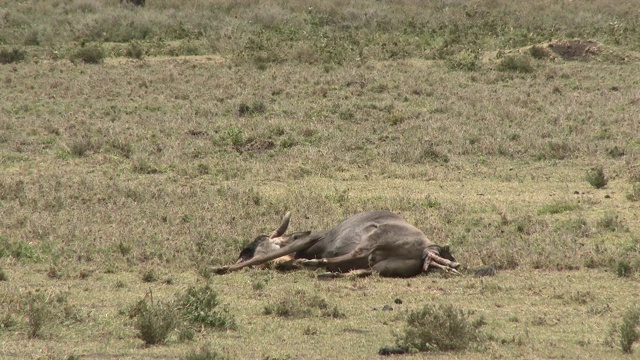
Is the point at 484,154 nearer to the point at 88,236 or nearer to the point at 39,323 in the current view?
the point at 88,236

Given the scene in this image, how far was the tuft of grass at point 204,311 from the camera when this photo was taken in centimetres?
763

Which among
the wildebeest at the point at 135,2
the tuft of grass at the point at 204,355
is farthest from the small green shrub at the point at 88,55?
the tuft of grass at the point at 204,355

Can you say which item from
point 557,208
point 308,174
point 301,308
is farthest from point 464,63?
point 301,308

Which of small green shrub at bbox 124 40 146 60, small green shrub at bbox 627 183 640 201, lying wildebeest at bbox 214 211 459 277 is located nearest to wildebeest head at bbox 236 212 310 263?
lying wildebeest at bbox 214 211 459 277

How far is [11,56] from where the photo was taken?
25.2 metres

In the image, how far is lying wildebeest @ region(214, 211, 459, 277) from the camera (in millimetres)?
9508

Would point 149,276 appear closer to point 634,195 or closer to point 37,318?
point 37,318

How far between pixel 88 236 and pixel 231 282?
2270mm

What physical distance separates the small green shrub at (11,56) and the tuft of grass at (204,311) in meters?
18.9

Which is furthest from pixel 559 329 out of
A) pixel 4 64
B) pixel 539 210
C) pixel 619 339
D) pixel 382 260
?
pixel 4 64

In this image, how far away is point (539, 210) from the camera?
12266 millimetres

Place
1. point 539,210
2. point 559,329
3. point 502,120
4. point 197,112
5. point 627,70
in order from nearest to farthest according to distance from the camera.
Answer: point 559,329
point 539,210
point 502,120
point 197,112
point 627,70

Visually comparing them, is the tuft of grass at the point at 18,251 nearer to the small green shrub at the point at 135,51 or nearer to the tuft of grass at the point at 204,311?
the tuft of grass at the point at 204,311

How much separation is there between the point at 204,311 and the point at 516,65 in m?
16.4
